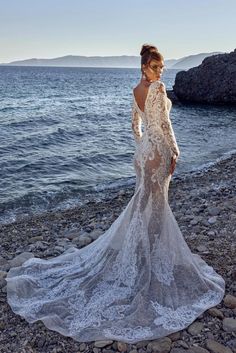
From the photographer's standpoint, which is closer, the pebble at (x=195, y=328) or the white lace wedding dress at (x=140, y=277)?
the pebble at (x=195, y=328)

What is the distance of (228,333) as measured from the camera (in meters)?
5.18

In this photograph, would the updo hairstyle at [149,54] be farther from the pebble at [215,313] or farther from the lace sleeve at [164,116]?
the pebble at [215,313]

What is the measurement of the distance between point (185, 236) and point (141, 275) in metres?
2.62

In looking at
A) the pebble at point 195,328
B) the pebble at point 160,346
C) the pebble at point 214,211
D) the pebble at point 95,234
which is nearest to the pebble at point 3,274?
the pebble at point 95,234

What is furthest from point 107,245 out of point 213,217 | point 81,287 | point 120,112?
point 120,112

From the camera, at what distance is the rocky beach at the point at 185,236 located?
5004 millimetres

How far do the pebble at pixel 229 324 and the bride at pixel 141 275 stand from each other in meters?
0.33

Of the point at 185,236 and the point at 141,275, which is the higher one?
the point at 141,275

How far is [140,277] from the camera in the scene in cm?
585

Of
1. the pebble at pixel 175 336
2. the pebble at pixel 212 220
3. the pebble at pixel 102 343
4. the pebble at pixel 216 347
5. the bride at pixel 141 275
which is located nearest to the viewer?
the pebble at pixel 216 347

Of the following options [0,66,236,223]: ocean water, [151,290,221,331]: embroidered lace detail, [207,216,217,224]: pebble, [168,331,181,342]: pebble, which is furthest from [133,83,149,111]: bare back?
[0,66,236,223]: ocean water

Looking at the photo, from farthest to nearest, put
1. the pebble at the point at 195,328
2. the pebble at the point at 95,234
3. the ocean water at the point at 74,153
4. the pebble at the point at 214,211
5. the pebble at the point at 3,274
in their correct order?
the ocean water at the point at 74,153
the pebble at the point at 214,211
the pebble at the point at 95,234
the pebble at the point at 3,274
the pebble at the point at 195,328

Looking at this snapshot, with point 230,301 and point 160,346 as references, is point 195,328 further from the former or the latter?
Result: point 230,301

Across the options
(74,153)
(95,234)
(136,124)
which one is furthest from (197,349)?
(74,153)
